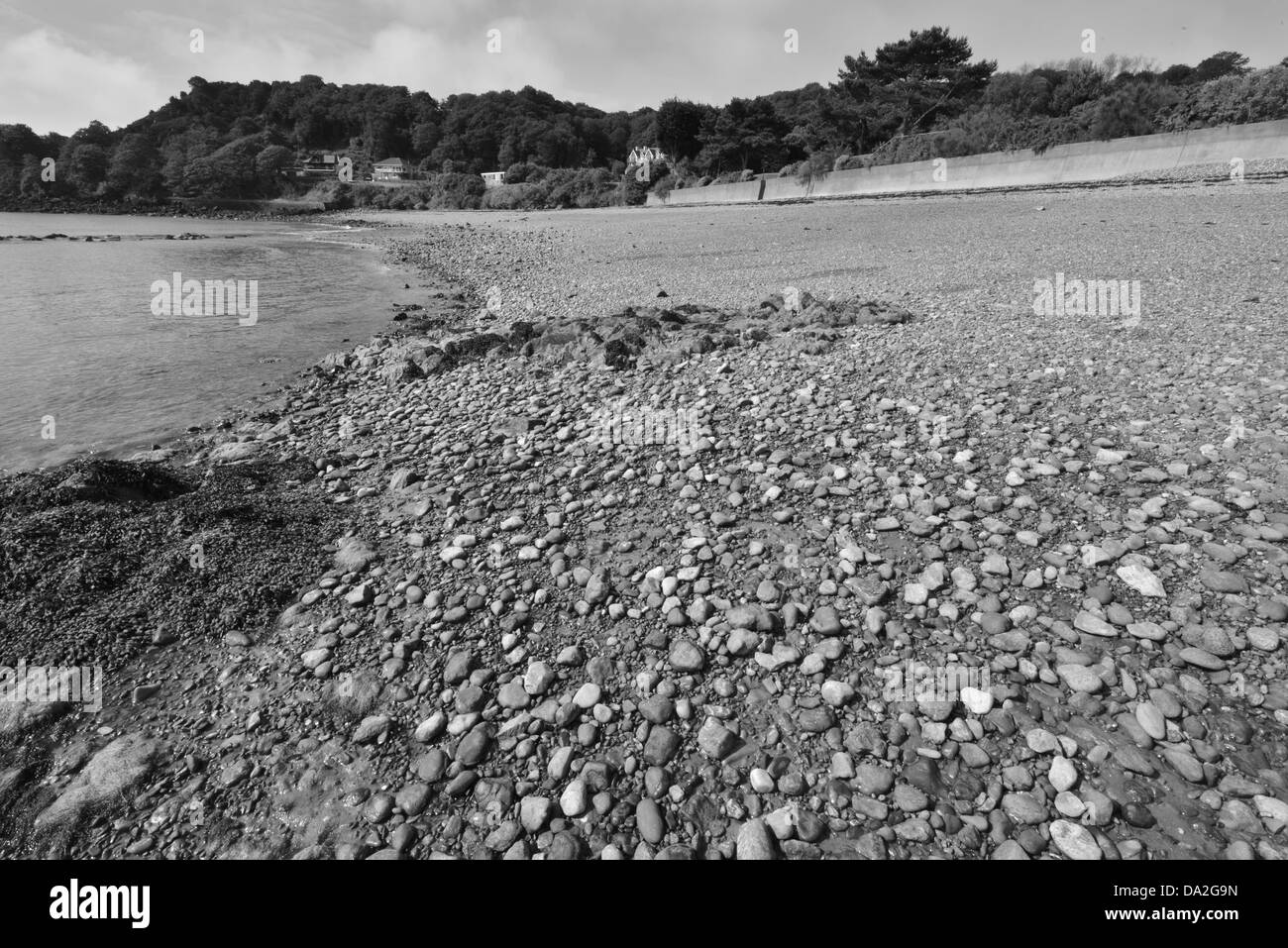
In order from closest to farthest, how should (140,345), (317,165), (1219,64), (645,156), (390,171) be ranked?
1. (140,345)
2. (1219,64)
3. (645,156)
4. (390,171)
5. (317,165)

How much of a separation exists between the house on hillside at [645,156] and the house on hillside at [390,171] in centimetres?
6776

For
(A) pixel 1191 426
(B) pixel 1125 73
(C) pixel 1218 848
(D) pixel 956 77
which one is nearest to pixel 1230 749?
(C) pixel 1218 848

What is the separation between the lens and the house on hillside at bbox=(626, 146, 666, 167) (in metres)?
79.6

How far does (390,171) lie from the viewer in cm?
13938

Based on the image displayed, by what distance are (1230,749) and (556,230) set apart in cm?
4135

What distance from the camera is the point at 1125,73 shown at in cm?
4697

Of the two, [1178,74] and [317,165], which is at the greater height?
[317,165]

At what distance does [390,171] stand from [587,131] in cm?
4802

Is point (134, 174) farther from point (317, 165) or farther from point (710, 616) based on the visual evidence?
point (710, 616)

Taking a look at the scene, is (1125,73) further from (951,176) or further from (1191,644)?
(1191,644)

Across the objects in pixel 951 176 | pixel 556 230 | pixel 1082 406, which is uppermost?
pixel 951 176

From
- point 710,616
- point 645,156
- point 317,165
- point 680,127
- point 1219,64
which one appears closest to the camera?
point 710,616

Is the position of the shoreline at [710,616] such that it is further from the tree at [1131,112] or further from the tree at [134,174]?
the tree at [134,174]

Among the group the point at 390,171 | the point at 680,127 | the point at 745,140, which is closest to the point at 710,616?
the point at 745,140
